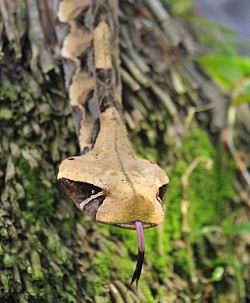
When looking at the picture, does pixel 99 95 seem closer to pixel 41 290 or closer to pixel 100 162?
pixel 100 162

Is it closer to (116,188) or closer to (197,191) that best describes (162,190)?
(116,188)

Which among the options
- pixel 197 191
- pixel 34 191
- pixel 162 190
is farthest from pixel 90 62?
pixel 197 191

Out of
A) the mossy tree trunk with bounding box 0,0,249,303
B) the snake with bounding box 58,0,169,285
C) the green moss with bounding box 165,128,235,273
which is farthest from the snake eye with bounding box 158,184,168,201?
the green moss with bounding box 165,128,235,273

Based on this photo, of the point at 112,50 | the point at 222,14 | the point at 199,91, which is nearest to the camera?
the point at 112,50

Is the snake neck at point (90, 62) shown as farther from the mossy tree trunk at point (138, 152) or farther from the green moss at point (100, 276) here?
the green moss at point (100, 276)

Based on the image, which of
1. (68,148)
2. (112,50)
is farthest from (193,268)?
(112,50)

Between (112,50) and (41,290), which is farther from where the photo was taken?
(112,50)

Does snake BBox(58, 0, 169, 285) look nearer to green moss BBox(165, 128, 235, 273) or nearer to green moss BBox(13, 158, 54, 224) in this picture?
green moss BBox(13, 158, 54, 224)
